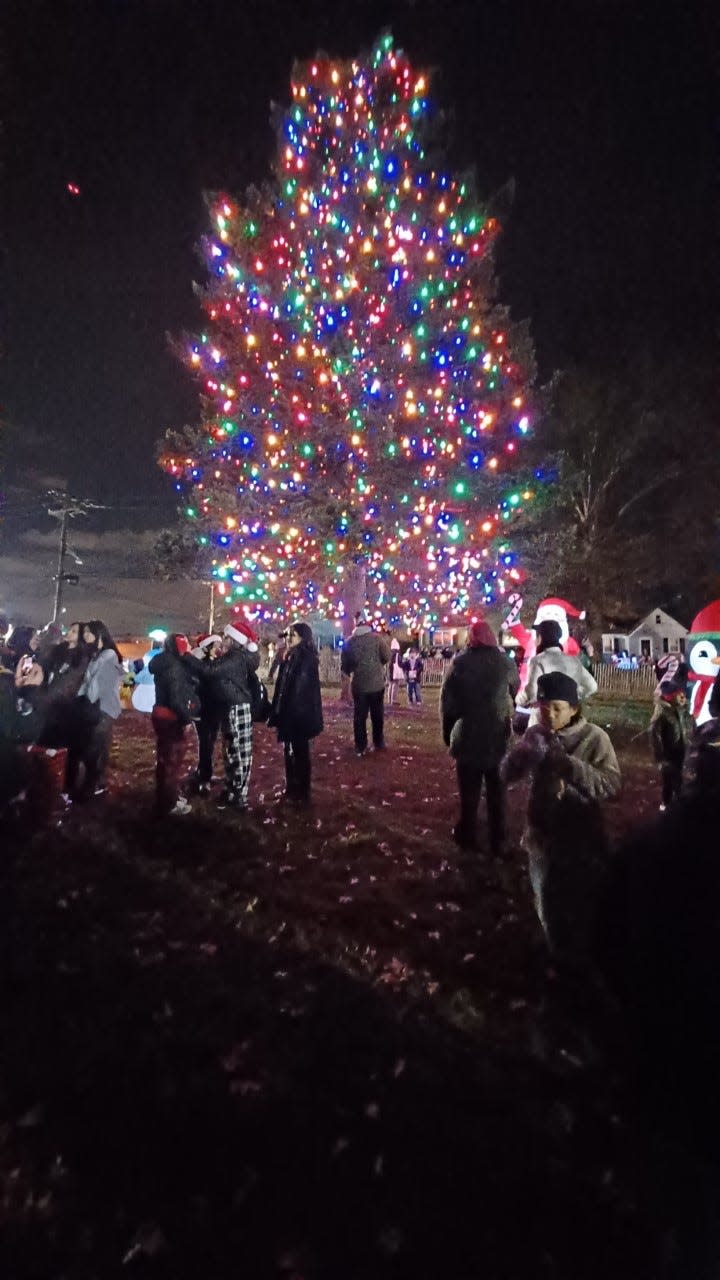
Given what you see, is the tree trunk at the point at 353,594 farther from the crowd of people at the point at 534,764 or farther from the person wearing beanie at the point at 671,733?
the person wearing beanie at the point at 671,733

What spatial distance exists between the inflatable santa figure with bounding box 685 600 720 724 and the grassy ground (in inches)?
136

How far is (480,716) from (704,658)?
323 centimetres

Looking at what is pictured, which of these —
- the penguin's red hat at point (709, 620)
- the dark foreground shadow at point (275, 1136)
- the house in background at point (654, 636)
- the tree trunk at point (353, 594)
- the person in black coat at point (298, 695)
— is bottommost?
the dark foreground shadow at point (275, 1136)

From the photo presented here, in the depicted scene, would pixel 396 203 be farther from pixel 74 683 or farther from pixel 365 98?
pixel 74 683

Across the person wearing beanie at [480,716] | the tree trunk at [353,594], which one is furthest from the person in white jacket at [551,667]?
the tree trunk at [353,594]

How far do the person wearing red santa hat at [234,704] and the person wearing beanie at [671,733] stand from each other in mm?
4504

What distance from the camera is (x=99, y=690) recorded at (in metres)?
7.07

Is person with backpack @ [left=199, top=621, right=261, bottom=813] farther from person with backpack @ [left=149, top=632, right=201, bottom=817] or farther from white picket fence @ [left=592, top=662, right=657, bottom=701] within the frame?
white picket fence @ [left=592, top=662, right=657, bottom=701]

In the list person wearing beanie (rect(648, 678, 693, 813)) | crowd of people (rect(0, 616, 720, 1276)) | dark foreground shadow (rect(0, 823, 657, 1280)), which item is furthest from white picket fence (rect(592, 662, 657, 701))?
dark foreground shadow (rect(0, 823, 657, 1280))

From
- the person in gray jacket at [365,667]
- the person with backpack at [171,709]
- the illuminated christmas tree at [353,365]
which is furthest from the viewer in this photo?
the illuminated christmas tree at [353,365]

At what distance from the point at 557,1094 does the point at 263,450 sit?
18.3 metres

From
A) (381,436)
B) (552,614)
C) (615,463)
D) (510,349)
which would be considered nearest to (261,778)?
(552,614)

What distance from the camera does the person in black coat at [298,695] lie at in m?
7.55

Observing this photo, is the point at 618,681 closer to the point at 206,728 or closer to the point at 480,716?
the point at 206,728
